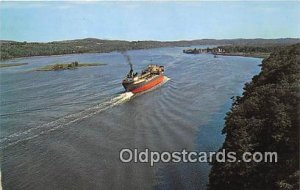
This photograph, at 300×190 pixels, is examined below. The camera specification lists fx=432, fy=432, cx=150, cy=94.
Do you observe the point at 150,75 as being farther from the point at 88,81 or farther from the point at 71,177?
the point at 71,177

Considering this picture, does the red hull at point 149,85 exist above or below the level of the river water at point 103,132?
above

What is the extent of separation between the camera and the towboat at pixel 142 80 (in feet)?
97.4

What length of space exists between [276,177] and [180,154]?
24.5 ft

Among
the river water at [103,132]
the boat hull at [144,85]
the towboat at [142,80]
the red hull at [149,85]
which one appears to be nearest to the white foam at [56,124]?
the river water at [103,132]

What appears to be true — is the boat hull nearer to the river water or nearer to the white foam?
the river water

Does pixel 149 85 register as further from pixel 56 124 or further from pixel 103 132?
pixel 103 132

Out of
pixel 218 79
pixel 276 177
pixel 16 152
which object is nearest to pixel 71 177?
pixel 16 152

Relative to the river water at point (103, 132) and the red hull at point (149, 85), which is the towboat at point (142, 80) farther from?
the river water at point (103, 132)

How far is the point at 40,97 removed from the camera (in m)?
28.0

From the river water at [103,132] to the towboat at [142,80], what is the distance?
2.11 feet

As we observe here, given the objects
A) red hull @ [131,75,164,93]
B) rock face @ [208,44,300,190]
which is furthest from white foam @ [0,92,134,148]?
rock face @ [208,44,300,190]

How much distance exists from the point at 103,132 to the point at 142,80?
41.4 ft

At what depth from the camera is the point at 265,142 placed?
34.9 ft

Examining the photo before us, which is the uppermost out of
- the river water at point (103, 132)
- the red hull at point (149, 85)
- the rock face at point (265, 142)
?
the rock face at point (265, 142)
